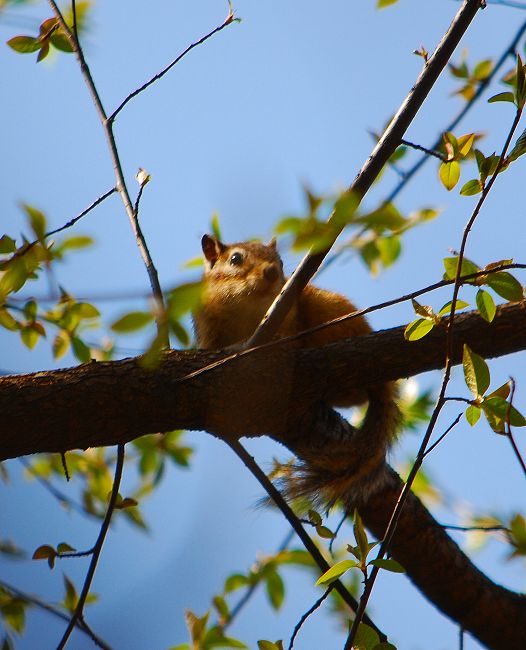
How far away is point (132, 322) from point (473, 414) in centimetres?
100

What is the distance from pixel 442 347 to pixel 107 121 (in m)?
1.21

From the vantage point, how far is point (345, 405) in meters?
2.90

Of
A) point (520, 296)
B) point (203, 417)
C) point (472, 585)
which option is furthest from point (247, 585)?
point (520, 296)

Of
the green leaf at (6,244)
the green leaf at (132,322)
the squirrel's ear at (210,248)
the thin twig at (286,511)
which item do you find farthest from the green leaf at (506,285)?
the squirrel's ear at (210,248)

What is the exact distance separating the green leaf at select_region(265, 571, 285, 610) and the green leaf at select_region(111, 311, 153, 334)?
1839 mm

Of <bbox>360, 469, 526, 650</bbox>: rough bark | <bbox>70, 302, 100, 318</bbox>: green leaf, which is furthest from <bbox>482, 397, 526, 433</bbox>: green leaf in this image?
<bbox>70, 302, 100, 318</bbox>: green leaf

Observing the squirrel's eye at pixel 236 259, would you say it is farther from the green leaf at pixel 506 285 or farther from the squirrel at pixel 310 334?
the green leaf at pixel 506 285

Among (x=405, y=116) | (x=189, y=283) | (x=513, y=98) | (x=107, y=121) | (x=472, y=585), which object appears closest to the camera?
(x=189, y=283)

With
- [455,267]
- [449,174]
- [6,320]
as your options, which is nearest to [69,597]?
[6,320]

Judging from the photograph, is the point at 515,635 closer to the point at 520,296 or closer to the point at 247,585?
the point at 247,585

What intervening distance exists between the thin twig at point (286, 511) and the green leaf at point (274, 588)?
453mm

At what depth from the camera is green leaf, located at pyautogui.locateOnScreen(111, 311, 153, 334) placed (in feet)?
2.55

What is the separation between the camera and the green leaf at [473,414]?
158 centimetres

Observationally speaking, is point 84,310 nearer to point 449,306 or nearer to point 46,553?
point 46,553
